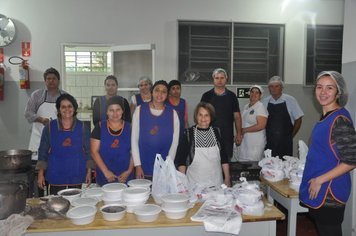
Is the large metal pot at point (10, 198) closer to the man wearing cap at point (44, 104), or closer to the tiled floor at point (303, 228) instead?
the man wearing cap at point (44, 104)

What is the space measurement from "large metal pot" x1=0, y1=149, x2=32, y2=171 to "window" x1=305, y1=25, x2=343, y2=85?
415cm

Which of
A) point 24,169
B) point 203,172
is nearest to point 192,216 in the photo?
point 203,172

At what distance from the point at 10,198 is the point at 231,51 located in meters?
3.87

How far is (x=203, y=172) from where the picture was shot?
266 centimetres

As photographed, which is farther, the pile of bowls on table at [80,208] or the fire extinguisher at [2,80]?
the fire extinguisher at [2,80]

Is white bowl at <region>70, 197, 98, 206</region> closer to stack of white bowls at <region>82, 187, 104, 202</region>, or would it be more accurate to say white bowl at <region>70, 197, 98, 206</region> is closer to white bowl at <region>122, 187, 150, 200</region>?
stack of white bowls at <region>82, 187, 104, 202</region>

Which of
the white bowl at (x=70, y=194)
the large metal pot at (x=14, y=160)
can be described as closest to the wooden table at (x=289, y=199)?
the white bowl at (x=70, y=194)

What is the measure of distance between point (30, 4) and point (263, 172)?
393 cm

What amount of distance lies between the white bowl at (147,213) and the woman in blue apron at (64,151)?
2.93ft

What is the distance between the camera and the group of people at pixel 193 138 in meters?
1.89

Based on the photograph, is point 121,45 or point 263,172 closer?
point 263,172

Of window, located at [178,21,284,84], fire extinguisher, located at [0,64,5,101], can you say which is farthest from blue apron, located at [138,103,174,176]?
fire extinguisher, located at [0,64,5,101]

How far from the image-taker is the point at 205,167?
2646 mm

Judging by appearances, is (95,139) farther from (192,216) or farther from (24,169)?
(192,216)
